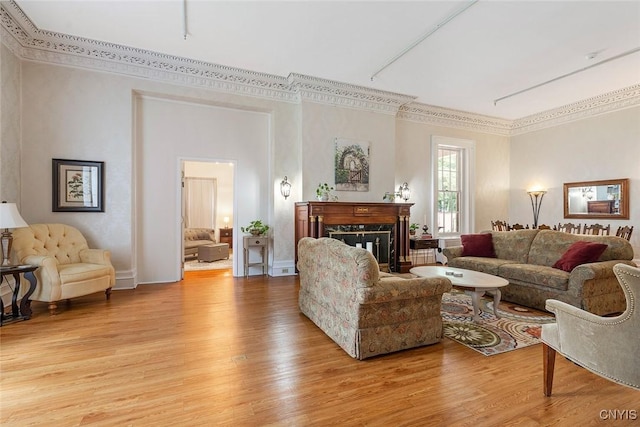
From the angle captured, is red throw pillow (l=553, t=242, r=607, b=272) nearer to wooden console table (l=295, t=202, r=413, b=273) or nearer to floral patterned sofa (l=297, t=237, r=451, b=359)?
floral patterned sofa (l=297, t=237, r=451, b=359)

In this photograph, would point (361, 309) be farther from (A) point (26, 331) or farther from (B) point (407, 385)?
(A) point (26, 331)

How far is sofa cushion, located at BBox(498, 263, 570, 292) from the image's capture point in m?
3.77

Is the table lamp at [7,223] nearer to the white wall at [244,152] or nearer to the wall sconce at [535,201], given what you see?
the white wall at [244,152]

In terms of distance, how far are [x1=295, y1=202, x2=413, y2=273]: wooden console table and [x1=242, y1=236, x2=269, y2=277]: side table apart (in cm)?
65

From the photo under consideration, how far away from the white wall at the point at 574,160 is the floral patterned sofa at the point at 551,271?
315 cm

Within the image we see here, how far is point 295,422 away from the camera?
1887 mm

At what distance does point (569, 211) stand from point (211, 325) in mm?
8091

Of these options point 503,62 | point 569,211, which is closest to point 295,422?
point 503,62

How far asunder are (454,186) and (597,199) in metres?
2.90

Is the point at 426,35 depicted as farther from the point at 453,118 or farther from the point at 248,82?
the point at 453,118

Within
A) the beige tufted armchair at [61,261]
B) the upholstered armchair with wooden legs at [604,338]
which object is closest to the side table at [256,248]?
the beige tufted armchair at [61,261]

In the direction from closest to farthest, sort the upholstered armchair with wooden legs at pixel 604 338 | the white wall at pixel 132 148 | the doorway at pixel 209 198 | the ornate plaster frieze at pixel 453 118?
the upholstered armchair with wooden legs at pixel 604 338
the white wall at pixel 132 148
the ornate plaster frieze at pixel 453 118
the doorway at pixel 209 198

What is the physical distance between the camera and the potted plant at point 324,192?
600 cm

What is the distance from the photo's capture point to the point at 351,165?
21.4ft
